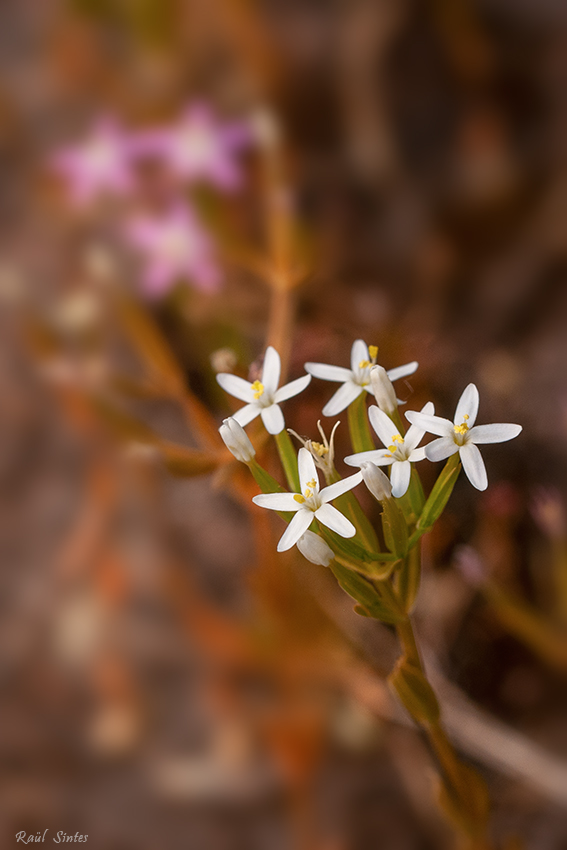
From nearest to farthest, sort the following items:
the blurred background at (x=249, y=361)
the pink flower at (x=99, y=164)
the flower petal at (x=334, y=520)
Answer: the flower petal at (x=334, y=520)
the blurred background at (x=249, y=361)
the pink flower at (x=99, y=164)

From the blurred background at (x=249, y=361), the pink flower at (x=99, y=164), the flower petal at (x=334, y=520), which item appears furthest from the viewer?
the pink flower at (x=99, y=164)

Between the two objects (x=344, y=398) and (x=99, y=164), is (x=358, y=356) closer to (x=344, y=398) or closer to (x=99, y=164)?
(x=344, y=398)

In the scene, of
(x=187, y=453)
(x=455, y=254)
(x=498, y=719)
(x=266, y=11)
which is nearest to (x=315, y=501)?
(x=187, y=453)

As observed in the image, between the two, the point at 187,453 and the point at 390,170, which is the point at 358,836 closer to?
the point at 187,453

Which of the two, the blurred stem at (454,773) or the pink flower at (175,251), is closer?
the blurred stem at (454,773)

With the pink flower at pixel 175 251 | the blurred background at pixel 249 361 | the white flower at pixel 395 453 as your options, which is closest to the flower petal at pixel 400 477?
the white flower at pixel 395 453

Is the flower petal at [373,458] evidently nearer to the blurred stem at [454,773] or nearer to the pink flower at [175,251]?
the blurred stem at [454,773]

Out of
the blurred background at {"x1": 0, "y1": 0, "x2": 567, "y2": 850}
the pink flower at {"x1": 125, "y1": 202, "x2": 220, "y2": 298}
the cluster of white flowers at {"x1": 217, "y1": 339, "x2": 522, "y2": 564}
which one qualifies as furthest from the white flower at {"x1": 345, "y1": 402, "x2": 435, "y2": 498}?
the pink flower at {"x1": 125, "y1": 202, "x2": 220, "y2": 298}
